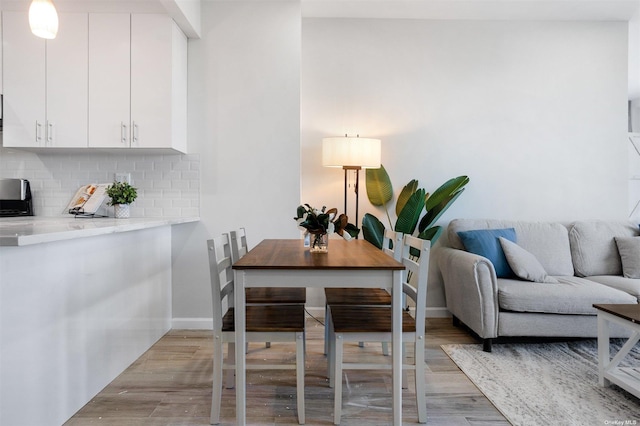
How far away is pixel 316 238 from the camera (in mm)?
2227

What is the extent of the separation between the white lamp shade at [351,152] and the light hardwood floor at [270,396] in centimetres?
152

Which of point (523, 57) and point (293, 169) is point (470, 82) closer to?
point (523, 57)

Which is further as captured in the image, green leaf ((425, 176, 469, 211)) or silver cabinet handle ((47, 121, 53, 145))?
green leaf ((425, 176, 469, 211))

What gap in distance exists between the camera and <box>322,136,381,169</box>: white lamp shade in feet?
10.9

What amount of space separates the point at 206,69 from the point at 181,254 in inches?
62.7

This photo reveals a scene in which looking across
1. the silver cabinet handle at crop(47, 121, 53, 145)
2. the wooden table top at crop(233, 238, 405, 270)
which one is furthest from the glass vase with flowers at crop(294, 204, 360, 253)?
the silver cabinet handle at crop(47, 121, 53, 145)

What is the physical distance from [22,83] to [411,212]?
3205 mm

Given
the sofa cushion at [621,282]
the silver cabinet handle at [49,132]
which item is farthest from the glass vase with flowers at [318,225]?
the sofa cushion at [621,282]

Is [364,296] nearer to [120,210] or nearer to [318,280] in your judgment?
[318,280]

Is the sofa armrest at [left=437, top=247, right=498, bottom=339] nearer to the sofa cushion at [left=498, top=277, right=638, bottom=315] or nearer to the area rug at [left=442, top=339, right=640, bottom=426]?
the sofa cushion at [left=498, top=277, right=638, bottom=315]

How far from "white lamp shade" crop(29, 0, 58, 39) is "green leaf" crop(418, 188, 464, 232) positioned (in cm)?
298

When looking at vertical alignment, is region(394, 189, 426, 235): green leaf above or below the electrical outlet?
below

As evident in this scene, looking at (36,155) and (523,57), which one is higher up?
(523,57)

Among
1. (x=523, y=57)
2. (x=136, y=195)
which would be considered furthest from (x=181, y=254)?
(x=523, y=57)
